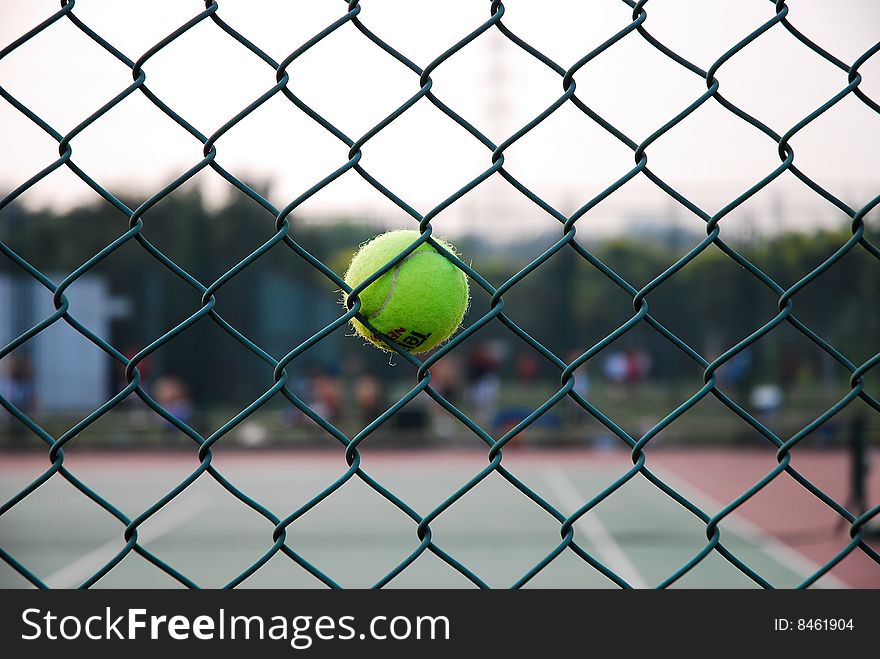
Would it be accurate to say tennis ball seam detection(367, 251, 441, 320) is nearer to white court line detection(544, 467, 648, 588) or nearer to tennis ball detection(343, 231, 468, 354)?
tennis ball detection(343, 231, 468, 354)

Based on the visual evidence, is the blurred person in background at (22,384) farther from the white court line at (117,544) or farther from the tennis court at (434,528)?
the white court line at (117,544)

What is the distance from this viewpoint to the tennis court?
5500 mm

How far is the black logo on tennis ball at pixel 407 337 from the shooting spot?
1.24m

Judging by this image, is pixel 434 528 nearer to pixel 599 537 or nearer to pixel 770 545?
pixel 599 537

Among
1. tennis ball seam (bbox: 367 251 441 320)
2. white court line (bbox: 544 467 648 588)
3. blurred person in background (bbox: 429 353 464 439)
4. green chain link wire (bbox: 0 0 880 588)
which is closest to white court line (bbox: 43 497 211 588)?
white court line (bbox: 544 467 648 588)

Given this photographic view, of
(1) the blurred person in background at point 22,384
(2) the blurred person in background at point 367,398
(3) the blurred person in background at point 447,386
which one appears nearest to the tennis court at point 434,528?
(1) the blurred person in background at point 22,384

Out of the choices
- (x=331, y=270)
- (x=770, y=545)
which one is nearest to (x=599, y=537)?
(x=770, y=545)

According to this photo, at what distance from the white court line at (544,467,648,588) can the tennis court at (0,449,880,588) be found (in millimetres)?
21

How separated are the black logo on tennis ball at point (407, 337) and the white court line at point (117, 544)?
4.58 metres

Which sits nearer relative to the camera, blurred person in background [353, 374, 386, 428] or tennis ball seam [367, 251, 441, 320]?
tennis ball seam [367, 251, 441, 320]

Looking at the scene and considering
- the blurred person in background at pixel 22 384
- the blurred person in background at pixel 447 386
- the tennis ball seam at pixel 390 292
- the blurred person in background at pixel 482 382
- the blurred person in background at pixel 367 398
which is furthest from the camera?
the blurred person in background at pixel 482 382
